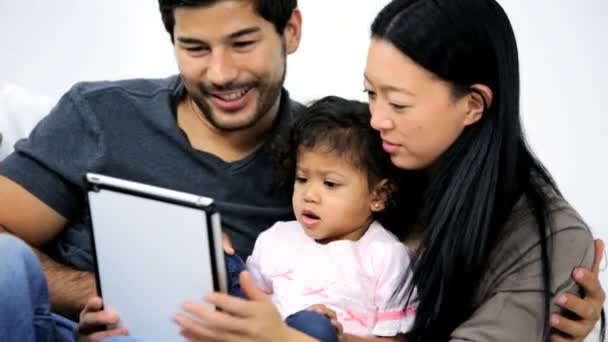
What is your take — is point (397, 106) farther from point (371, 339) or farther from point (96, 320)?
point (96, 320)

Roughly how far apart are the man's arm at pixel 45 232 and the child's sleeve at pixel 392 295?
1.50 ft

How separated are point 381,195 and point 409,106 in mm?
203

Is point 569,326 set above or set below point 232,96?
below

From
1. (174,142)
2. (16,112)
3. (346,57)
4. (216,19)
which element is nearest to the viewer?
(216,19)

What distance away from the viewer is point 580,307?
4.03 ft

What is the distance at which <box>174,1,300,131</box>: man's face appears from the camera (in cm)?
143

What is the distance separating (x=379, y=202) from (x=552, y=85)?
99cm

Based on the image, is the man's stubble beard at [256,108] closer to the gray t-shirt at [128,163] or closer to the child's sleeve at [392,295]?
the gray t-shirt at [128,163]

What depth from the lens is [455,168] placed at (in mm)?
1302

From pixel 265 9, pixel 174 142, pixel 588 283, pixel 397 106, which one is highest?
pixel 265 9

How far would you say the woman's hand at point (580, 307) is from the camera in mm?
1223

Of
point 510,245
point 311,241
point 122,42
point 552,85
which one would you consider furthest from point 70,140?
point 552,85

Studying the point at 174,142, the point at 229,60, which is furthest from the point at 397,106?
the point at 174,142

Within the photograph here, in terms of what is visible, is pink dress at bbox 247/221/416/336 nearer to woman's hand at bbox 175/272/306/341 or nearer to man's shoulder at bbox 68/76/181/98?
woman's hand at bbox 175/272/306/341
